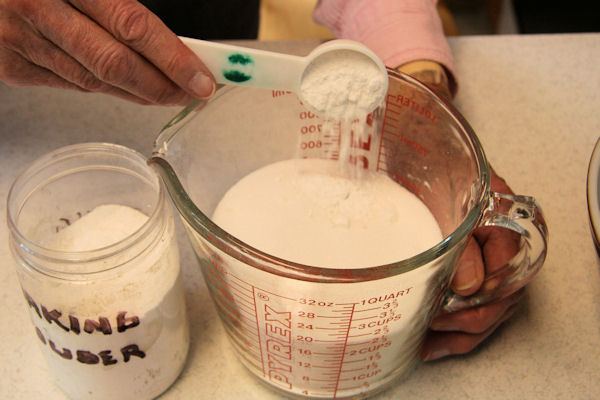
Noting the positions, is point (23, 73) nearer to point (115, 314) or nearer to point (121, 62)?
point (121, 62)

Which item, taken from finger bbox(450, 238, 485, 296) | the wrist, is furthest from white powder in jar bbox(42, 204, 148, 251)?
Answer: the wrist

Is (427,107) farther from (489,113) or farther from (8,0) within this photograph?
(8,0)

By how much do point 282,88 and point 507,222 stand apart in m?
0.26

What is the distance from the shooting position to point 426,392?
0.67m

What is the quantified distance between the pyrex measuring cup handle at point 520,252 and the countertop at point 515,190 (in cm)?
10

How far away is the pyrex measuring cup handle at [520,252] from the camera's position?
0.55 m

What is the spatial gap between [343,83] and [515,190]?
1.26 ft

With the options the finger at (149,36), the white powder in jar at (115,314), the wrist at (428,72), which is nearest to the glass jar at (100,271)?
the white powder in jar at (115,314)

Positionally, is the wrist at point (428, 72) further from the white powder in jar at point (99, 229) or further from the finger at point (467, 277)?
the white powder in jar at point (99, 229)

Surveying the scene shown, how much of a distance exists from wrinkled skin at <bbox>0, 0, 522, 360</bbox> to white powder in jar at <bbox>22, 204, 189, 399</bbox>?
0.45 ft

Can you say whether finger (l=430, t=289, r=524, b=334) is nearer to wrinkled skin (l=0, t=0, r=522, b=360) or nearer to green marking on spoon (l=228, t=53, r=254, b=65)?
wrinkled skin (l=0, t=0, r=522, b=360)

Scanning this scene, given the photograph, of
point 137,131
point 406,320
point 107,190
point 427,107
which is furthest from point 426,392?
point 137,131

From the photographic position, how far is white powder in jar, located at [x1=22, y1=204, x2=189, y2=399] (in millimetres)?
541

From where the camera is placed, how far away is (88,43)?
0.58 metres
